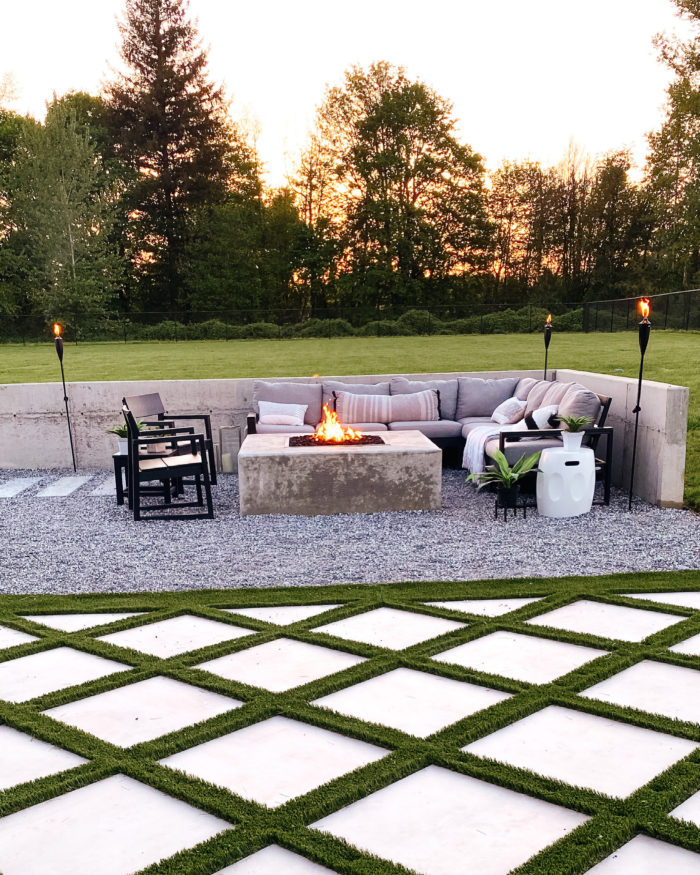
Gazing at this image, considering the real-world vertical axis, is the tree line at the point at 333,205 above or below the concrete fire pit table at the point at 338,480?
above

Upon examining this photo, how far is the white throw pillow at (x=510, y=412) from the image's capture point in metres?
7.62

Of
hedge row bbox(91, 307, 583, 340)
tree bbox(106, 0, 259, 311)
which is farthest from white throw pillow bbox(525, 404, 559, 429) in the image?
tree bbox(106, 0, 259, 311)

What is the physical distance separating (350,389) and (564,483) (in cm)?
287

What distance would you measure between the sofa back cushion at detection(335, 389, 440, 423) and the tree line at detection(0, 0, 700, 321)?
20.2 metres

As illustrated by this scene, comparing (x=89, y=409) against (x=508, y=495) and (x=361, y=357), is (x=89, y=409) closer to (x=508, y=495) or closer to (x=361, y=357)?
(x=508, y=495)

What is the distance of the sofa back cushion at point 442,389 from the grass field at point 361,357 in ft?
8.57

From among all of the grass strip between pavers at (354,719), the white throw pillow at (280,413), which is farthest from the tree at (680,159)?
the grass strip between pavers at (354,719)

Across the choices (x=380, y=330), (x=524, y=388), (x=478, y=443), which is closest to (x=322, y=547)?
(x=478, y=443)

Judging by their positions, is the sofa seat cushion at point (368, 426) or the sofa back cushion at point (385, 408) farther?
the sofa back cushion at point (385, 408)

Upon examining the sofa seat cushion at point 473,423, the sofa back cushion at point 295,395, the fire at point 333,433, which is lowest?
the sofa seat cushion at point 473,423

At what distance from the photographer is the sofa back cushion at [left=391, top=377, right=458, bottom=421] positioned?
819cm

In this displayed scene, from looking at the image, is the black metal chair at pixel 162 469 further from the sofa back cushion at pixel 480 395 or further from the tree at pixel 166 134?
the tree at pixel 166 134

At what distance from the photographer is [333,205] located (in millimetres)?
30000

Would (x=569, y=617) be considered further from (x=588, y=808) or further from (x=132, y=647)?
(x=132, y=647)
